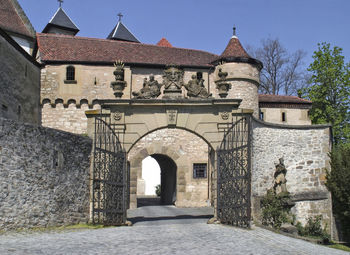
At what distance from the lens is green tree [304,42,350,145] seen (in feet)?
97.2

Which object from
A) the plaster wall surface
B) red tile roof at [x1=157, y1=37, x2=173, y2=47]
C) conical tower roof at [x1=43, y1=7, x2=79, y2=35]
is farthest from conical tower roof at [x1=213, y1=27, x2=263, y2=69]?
conical tower roof at [x1=43, y1=7, x2=79, y2=35]

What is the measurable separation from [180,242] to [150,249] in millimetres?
1113

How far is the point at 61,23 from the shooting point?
3600 cm

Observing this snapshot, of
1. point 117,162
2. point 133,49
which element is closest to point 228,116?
point 117,162

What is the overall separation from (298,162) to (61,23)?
76.6 ft

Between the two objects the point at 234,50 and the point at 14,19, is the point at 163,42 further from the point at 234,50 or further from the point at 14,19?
the point at 14,19

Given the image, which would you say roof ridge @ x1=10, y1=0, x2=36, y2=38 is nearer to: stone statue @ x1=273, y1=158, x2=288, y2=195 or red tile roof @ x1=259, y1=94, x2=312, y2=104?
red tile roof @ x1=259, y1=94, x2=312, y2=104

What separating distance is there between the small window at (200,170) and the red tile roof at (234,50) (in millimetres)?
6276

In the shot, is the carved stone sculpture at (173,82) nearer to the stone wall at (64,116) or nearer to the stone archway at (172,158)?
the stone archway at (172,158)

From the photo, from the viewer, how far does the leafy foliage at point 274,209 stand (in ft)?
56.2

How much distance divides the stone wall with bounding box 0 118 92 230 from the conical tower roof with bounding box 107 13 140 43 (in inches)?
961

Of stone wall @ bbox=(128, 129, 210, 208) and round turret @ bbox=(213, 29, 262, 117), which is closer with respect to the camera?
stone wall @ bbox=(128, 129, 210, 208)

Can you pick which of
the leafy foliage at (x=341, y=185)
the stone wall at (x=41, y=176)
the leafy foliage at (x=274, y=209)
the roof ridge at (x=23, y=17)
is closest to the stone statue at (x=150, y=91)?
the stone wall at (x=41, y=176)

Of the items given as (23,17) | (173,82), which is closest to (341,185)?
(173,82)
